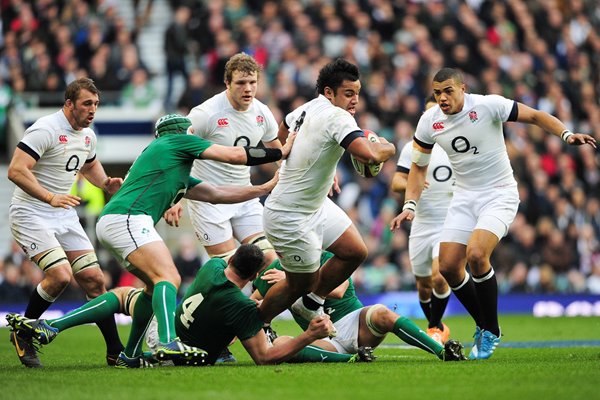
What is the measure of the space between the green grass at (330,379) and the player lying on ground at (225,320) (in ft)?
0.70

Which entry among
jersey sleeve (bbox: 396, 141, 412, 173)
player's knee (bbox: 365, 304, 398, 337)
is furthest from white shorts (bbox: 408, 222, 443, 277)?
player's knee (bbox: 365, 304, 398, 337)

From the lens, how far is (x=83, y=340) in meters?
15.7

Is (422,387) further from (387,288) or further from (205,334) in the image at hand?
(387,288)

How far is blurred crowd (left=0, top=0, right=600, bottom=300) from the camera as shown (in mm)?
22516

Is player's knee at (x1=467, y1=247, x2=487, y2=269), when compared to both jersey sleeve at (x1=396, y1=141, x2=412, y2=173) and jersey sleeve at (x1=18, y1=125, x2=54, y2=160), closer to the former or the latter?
jersey sleeve at (x1=396, y1=141, x2=412, y2=173)

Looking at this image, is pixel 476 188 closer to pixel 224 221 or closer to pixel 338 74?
pixel 338 74

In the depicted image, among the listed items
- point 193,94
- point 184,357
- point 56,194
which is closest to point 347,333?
point 184,357

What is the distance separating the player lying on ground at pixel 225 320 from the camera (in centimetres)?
1028

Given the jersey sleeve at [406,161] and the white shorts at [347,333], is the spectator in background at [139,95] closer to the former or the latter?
the jersey sleeve at [406,161]

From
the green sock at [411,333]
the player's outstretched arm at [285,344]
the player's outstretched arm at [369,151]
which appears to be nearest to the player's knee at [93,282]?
the player's outstretched arm at [285,344]

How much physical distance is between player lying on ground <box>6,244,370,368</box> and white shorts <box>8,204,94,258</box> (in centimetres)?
134

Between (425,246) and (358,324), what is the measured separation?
316cm

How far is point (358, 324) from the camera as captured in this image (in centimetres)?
1106

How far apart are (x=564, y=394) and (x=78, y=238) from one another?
593 cm
